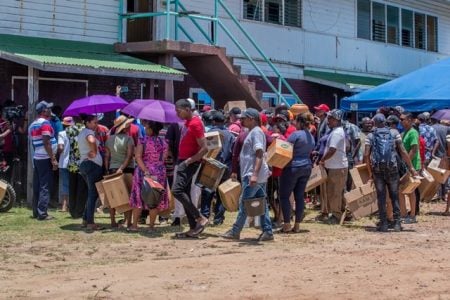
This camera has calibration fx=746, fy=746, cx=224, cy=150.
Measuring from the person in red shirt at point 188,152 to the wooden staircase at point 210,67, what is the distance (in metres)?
6.29

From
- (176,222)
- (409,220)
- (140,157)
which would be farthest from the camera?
(409,220)

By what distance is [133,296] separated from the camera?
21.7ft

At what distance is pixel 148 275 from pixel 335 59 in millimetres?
16454

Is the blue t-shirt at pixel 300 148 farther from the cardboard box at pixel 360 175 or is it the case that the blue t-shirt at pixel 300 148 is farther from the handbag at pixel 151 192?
the handbag at pixel 151 192

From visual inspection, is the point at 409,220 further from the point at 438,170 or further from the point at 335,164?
the point at 438,170

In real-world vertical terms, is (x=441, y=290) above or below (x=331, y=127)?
below

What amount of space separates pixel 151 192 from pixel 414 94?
29.3 feet

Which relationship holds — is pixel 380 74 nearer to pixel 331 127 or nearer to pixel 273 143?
pixel 331 127

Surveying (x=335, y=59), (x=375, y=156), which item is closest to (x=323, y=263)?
(x=375, y=156)

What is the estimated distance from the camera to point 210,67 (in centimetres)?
1752

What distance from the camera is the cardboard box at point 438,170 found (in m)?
13.5

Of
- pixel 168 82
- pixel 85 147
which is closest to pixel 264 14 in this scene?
pixel 168 82

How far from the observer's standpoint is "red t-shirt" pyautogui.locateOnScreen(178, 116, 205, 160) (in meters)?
9.69

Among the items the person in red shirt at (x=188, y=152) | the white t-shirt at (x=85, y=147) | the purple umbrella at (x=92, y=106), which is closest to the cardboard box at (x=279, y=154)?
the person in red shirt at (x=188, y=152)
